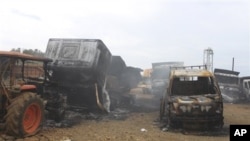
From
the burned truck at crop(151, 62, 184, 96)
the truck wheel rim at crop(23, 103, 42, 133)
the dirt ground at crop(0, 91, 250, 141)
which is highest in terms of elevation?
the burned truck at crop(151, 62, 184, 96)

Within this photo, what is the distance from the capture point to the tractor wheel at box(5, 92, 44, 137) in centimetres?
927

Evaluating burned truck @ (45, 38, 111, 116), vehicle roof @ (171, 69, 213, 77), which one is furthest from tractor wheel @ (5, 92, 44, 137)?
vehicle roof @ (171, 69, 213, 77)

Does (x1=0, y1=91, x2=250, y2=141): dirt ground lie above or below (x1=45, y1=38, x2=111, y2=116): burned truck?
below

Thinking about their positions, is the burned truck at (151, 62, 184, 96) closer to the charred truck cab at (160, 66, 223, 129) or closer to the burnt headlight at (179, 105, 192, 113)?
the charred truck cab at (160, 66, 223, 129)

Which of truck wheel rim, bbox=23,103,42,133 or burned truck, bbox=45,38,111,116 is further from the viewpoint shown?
burned truck, bbox=45,38,111,116

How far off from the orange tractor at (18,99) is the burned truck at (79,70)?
355cm

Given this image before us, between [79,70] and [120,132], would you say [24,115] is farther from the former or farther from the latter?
[79,70]

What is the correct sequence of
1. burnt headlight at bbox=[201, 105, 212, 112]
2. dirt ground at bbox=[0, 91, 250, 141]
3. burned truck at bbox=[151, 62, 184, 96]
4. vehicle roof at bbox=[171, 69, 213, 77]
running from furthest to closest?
burned truck at bbox=[151, 62, 184, 96] → vehicle roof at bbox=[171, 69, 213, 77] → burnt headlight at bbox=[201, 105, 212, 112] → dirt ground at bbox=[0, 91, 250, 141]

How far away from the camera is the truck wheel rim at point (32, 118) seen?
390 inches

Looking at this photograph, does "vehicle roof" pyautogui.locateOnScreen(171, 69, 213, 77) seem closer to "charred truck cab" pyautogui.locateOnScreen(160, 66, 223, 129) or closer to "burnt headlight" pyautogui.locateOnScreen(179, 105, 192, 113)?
"charred truck cab" pyautogui.locateOnScreen(160, 66, 223, 129)

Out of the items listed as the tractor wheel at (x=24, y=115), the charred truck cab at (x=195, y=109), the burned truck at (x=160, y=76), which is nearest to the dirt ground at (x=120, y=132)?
the tractor wheel at (x=24, y=115)

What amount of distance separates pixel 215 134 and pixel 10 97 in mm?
6130

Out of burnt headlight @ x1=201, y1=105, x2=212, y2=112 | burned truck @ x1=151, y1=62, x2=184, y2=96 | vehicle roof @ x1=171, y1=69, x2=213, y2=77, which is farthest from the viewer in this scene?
burned truck @ x1=151, y1=62, x2=184, y2=96

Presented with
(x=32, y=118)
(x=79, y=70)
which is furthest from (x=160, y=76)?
(x=32, y=118)
